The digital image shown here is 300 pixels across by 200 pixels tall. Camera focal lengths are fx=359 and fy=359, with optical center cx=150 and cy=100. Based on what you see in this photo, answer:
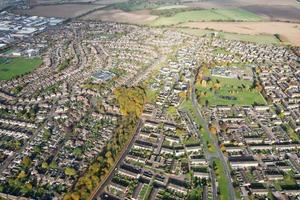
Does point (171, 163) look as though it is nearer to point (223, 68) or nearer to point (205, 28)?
point (223, 68)

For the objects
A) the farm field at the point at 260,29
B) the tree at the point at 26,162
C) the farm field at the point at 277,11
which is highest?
the farm field at the point at 277,11

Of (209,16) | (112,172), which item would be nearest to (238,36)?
(209,16)

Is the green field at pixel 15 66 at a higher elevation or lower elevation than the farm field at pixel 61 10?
lower

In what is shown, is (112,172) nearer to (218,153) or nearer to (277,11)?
(218,153)

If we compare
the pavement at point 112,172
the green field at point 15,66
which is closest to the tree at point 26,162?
the pavement at point 112,172

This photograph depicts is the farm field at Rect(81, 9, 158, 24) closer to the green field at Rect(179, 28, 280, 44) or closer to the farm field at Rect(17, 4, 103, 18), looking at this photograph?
the farm field at Rect(17, 4, 103, 18)

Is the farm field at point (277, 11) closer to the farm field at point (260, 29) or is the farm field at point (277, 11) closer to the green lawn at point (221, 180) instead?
the farm field at point (260, 29)
